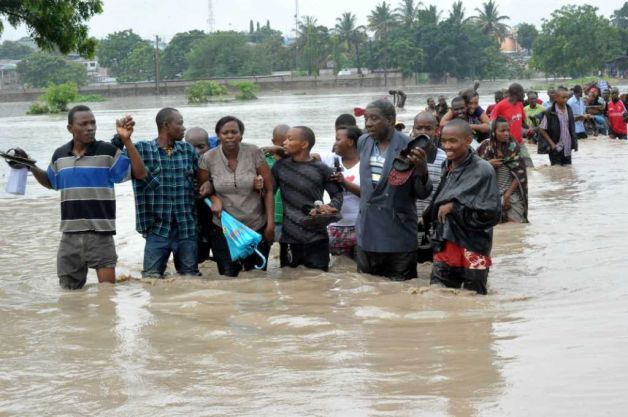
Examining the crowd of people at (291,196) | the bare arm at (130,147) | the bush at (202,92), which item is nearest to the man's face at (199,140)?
the crowd of people at (291,196)

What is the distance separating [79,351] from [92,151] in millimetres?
1741

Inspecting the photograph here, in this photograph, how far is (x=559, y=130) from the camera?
15742 mm

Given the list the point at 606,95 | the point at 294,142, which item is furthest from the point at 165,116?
the point at 606,95

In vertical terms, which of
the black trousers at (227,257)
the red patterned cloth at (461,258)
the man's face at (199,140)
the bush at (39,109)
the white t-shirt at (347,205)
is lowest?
the bush at (39,109)

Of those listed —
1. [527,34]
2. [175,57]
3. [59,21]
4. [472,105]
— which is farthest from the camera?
[527,34]

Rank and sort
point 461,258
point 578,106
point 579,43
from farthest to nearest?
point 579,43 < point 578,106 < point 461,258

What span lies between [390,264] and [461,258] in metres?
0.65

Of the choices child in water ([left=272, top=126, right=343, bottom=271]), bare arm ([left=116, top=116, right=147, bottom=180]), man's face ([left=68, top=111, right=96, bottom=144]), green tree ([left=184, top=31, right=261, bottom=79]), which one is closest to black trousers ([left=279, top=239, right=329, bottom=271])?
child in water ([left=272, top=126, right=343, bottom=271])

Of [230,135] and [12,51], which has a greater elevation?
[12,51]

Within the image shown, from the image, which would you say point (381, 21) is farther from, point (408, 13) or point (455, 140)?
point (455, 140)

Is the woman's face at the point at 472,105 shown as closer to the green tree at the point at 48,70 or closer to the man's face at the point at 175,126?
the man's face at the point at 175,126

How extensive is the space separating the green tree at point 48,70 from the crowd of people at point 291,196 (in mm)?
117871

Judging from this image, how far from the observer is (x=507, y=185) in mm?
10727

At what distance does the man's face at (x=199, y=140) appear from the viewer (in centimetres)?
846
